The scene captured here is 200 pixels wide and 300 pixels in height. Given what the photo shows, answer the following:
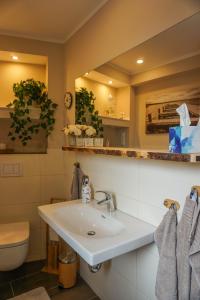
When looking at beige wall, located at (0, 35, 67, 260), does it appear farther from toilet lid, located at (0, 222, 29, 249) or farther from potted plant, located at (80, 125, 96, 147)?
potted plant, located at (80, 125, 96, 147)

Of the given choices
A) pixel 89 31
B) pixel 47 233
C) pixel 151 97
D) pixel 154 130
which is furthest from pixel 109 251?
pixel 89 31

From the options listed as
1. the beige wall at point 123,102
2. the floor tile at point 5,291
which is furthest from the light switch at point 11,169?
the beige wall at point 123,102

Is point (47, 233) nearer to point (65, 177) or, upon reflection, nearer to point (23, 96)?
point (65, 177)

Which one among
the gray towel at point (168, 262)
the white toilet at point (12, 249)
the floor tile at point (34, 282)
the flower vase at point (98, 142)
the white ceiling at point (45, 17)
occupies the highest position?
the white ceiling at point (45, 17)

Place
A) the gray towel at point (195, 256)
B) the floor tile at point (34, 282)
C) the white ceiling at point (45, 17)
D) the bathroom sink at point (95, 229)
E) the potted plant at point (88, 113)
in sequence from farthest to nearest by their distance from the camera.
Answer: the floor tile at point (34, 282) < the potted plant at point (88, 113) < the white ceiling at point (45, 17) < the bathroom sink at point (95, 229) < the gray towel at point (195, 256)

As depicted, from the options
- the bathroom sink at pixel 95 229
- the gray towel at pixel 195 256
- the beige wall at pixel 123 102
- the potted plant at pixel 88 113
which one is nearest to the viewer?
the gray towel at pixel 195 256

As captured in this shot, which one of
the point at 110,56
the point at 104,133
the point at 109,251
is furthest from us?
the point at 104,133

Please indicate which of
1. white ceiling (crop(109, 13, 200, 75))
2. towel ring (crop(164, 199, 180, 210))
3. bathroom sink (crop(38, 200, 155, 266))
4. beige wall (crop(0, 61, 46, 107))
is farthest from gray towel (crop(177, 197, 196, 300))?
beige wall (crop(0, 61, 46, 107))

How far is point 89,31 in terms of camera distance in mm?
2033

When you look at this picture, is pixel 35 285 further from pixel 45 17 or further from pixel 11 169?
pixel 45 17

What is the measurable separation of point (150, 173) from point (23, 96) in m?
1.70

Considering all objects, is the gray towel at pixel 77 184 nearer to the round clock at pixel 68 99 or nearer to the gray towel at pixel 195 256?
the round clock at pixel 68 99

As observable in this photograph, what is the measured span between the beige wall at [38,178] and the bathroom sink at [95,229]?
30.3 inches

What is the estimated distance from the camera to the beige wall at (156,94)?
3.93 ft
